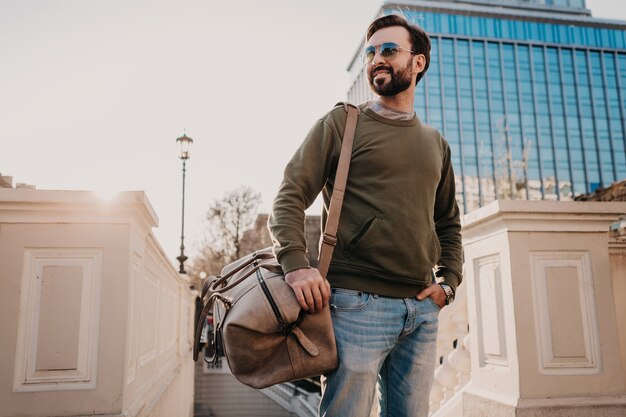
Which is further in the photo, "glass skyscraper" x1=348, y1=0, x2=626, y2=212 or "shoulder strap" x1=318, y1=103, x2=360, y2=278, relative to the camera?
"glass skyscraper" x1=348, y1=0, x2=626, y2=212

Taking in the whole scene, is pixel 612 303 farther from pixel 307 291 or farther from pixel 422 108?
pixel 422 108

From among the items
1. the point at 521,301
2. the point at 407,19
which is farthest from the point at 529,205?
the point at 407,19

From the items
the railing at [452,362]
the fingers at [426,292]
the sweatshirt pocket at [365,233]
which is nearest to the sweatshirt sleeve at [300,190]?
the sweatshirt pocket at [365,233]

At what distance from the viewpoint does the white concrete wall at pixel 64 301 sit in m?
2.71

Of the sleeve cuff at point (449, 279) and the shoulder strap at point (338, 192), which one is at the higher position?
the shoulder strap at point (338, 192)

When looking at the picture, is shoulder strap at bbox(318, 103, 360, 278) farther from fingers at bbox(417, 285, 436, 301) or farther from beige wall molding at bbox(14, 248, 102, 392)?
beige wall molding at bbox(14, 248, 102, 392)

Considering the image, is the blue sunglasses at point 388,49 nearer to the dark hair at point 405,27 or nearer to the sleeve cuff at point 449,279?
the dark hair at point 405,27

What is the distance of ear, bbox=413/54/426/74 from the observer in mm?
2240

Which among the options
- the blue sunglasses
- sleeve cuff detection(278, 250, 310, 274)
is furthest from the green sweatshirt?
the blue sunglasses

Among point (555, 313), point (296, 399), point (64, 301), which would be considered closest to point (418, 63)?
point (555, 313)

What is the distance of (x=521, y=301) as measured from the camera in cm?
321

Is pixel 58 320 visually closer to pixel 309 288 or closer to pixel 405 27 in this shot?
pixel 309 288

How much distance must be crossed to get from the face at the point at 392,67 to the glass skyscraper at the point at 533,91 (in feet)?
203

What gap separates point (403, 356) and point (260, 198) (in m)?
32.9
